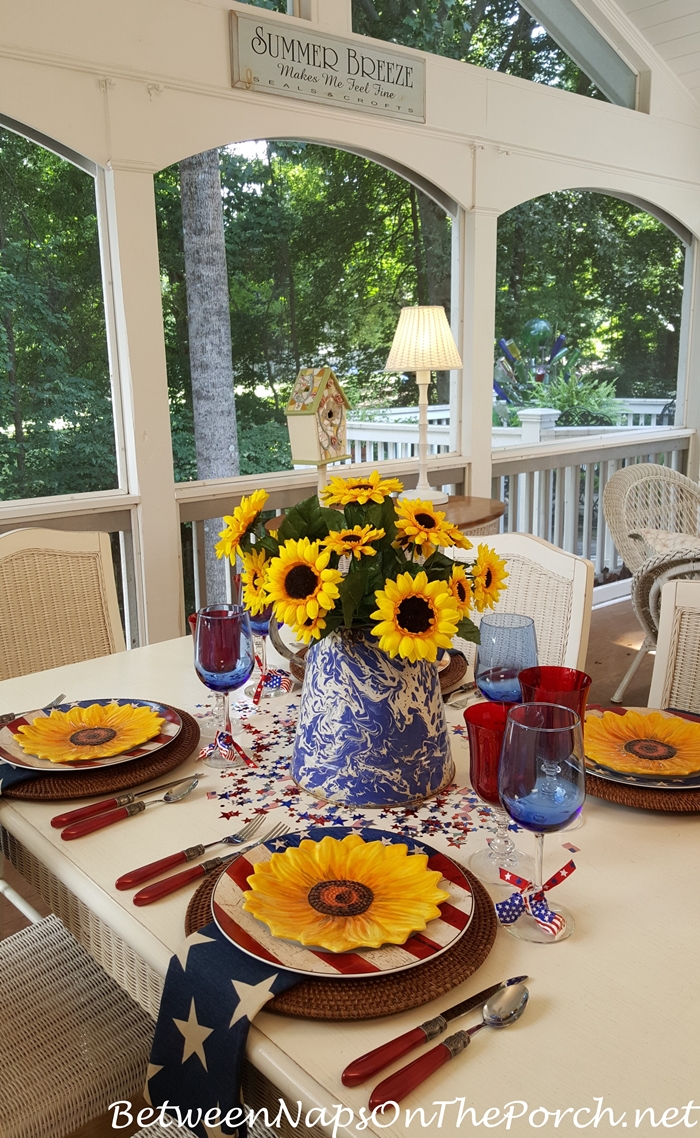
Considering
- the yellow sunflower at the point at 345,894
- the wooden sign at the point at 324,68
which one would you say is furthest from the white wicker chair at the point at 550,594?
the wooden sign at the point at 324,68

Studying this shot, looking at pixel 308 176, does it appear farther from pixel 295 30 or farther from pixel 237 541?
pixel 237 541

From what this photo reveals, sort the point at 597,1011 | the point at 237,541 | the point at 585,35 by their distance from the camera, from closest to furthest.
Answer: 1. the point at 597,1011
2. the point at 237,541
3. the point at 585,35

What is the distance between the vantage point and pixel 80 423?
3.10 metres

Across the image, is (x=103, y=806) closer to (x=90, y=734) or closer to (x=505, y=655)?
(x=90, y=734)

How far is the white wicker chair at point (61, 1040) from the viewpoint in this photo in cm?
114

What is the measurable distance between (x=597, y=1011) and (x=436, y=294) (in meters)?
3.76

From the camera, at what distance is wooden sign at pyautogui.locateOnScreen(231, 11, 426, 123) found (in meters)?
3.18

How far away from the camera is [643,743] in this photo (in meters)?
1.34

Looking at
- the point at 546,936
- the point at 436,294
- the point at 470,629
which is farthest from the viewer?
the point at 436,294

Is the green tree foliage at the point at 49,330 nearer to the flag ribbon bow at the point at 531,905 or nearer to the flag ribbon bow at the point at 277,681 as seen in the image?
the flag ribbon bow at the point at 277,681

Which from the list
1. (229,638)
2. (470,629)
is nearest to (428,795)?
(470,629)

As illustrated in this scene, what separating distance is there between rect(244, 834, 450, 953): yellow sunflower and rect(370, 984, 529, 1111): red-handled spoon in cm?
11

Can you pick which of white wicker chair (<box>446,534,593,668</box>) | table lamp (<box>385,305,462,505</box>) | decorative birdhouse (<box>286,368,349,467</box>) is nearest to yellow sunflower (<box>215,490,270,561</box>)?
white wicker chair (<box>446,534,593,668</box>)

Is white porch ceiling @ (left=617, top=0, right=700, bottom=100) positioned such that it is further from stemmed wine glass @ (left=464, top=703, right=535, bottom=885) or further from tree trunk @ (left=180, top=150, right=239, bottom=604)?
stemmed wine glass @ (left=464, top=703, right=535, bottom=885)
